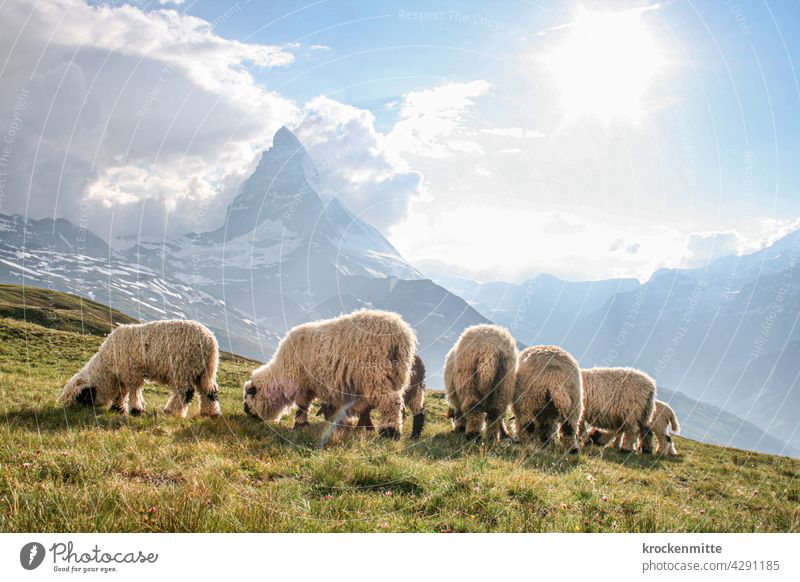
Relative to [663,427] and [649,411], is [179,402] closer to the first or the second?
[649,411]

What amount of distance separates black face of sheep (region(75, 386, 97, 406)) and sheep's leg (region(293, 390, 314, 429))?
528 cm

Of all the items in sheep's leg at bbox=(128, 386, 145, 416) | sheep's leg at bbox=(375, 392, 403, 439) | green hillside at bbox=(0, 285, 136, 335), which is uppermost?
sheep's leg at bbox=(375, 392, 403, 439)

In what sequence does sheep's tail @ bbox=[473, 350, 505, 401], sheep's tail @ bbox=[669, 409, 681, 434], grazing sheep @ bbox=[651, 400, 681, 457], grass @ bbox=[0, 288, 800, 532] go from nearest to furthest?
grass @ bbox=[0, 288, 800, 532] < sheep's tail @ bbox=[473, 350, 505, 401] < grazing sheep @ bbox=[651, 400, 681, 457] < sheep's tail @ bbox=[669, 409, 681, 434]

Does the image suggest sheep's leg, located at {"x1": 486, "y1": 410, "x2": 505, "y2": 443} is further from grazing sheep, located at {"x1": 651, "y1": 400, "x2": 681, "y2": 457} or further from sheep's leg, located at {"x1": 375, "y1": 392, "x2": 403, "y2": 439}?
grazing sheep, located at {"x1": 651, "y1": 400, "x2": 681, "y2": 457}

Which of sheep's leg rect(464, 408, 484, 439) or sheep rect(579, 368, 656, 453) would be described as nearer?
sheep's leg rect(464, 408, 484, 439)

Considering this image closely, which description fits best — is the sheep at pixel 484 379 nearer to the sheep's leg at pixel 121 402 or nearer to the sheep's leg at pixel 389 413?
the sheep's leg at pixel 389 413

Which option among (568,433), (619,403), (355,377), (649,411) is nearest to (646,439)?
(649,411)

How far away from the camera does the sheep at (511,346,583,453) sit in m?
13.4

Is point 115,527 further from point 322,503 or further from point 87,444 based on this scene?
point 87,444

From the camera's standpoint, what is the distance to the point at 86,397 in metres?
12.1

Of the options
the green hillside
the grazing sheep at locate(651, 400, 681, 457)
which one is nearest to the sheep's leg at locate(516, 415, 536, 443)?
the grazing sheep at locate(651, 400, 681, 457)

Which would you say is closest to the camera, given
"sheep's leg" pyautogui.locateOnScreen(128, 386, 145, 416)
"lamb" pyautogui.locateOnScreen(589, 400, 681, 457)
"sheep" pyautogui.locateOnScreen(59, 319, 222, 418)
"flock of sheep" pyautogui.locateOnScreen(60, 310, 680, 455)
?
"flock of sheep" pyautogui.locateOnScreen(60, 310, 680, 455)

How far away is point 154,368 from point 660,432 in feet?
61.2
